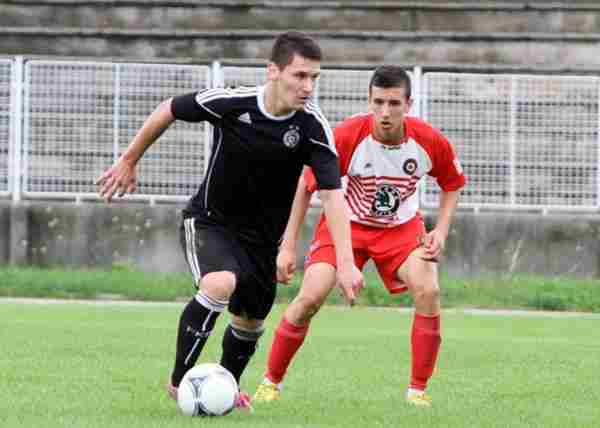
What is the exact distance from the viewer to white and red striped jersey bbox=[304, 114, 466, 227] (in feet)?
31.7

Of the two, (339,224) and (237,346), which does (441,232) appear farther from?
(237,346)

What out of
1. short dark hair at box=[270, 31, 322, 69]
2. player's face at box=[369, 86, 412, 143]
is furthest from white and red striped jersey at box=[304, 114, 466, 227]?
short dark hair at box=[270, 31, 322, 69]


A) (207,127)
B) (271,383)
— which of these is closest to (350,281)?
(271,383)

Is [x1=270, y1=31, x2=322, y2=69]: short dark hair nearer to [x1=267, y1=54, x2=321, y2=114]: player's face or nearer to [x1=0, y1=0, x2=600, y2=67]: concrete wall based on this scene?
[x1=267, y1=54, x2=321, y2=114]: player's face

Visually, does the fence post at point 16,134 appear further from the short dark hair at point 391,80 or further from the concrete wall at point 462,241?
the short dark hair at point 391,80

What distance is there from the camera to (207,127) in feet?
68.4

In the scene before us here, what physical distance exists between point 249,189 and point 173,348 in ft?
13.9

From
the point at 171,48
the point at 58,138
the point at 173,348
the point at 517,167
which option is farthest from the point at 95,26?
the point at 173,348

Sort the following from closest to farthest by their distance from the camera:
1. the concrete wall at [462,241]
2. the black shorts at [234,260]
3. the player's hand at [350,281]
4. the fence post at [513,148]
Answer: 1. the player's hand at [350,281]
2. the black shorts at [234,260]
3. the concrete wall at [462,241]
4. the fence post at [513,148]

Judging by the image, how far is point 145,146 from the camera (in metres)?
8.41

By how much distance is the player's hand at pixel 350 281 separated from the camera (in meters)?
8.12

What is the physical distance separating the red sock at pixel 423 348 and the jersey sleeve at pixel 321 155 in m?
1.28

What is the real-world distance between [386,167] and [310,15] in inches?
533

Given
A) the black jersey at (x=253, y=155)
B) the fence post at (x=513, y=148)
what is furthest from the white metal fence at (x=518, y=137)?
the black jersey at (x=253, y=155)
